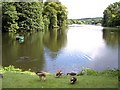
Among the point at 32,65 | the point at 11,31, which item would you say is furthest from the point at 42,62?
the point at 11,31

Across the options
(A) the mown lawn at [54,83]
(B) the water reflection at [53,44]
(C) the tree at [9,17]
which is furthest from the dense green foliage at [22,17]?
(A) the mown lawn at [54,83]

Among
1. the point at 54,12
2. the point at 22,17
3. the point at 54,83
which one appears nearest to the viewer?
the point at 54,83

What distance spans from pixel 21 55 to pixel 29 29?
39288 millimetres

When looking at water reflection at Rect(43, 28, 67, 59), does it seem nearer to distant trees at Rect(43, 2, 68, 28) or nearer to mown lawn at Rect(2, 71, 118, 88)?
mown lawn at Rect(2, 71, 118, 88)

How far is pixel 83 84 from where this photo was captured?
10344 millimetres

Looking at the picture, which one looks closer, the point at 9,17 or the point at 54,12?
the point at 9,17

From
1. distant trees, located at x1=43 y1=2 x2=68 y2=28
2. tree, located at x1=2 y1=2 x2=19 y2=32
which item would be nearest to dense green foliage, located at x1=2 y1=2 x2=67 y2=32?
tree, located at x1=2 y1=2 x2=19 y2=32

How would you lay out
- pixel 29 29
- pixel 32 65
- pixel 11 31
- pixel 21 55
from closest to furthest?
pixel 32 65 → pixel 21 55 → pixel 11 31 → pixel 29 29

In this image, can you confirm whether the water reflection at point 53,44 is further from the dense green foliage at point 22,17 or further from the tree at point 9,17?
the dense green foliage at point 22,17

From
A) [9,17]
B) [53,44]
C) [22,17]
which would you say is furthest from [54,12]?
[53,44]

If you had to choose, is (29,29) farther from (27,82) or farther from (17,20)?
(27,82)

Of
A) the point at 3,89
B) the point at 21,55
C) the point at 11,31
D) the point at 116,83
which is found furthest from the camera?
the point at 11,31

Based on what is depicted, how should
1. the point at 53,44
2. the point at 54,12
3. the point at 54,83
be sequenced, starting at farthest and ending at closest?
the point at 54,12 < the point at 53,44 < the point at 54,83

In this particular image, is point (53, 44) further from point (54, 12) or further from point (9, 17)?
point (54, 12)
